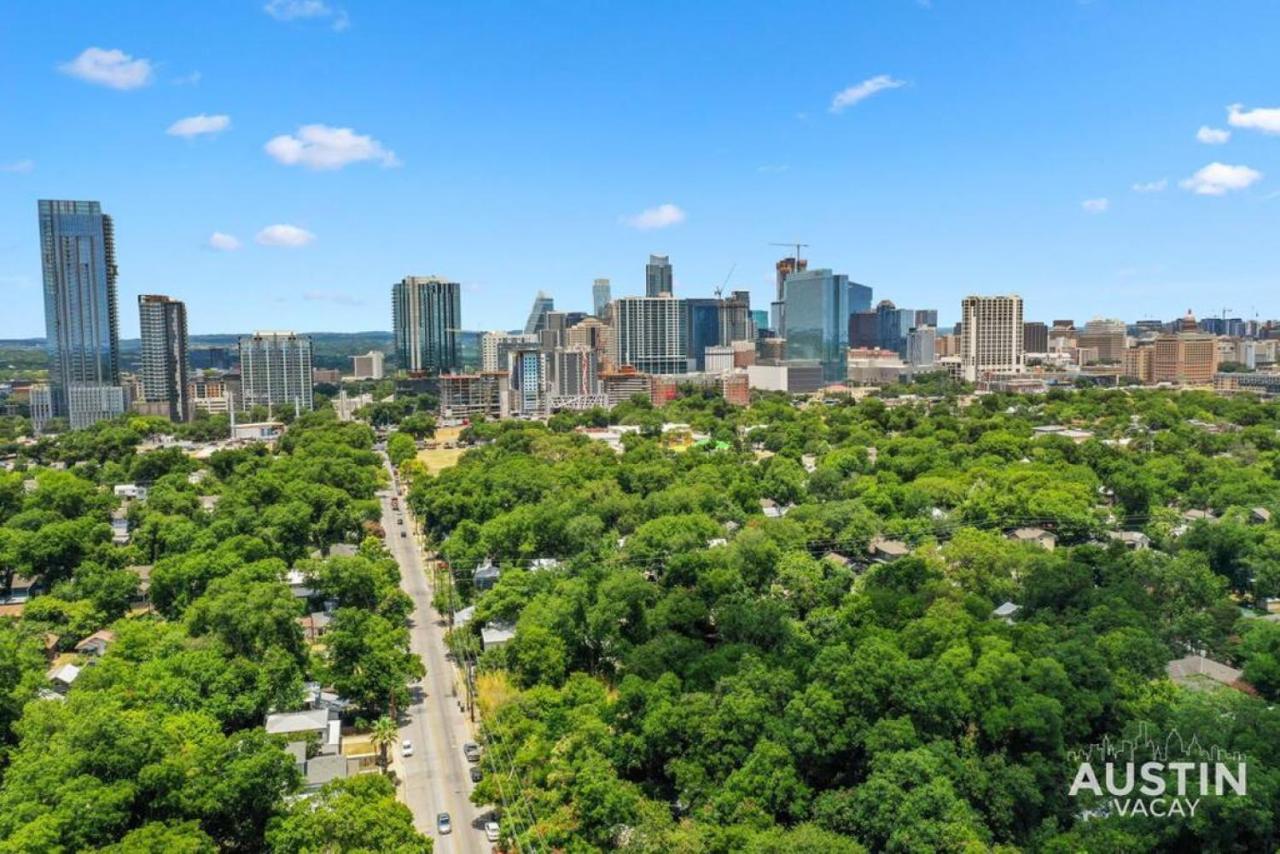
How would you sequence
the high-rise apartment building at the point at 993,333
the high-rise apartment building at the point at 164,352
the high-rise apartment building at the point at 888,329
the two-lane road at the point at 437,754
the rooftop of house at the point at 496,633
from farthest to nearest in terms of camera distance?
the high-rise apartment building at the point at 888,329, the high-rise apartment building at the point at 993,333, the high-rise apartment building at the point at 164,352, the rooftop of house at the point at 496,633, the two-lane road at the point at 437,754

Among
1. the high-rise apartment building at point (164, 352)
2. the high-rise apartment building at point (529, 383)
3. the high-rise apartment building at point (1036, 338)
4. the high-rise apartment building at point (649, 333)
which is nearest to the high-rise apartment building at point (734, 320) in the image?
the high-rise apartment building at point (649, 333)

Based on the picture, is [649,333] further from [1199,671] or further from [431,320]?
[1199,671]

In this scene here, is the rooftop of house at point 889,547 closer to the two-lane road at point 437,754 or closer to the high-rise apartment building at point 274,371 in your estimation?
the two-lane road at point 437,754

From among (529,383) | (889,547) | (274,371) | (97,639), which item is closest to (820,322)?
(529,383)

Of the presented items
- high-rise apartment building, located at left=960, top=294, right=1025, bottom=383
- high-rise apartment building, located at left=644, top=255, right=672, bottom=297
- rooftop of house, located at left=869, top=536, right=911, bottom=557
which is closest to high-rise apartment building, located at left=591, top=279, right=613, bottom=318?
high-rise apartment building, located at left=644, top=255, right=672, bottom=297

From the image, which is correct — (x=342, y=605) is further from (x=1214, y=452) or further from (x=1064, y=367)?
(x=1064, y=367)

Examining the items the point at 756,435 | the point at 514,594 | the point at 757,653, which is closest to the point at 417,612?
the point at 514,594
